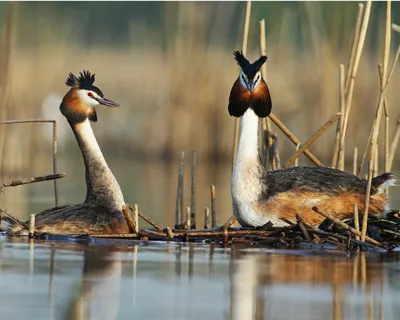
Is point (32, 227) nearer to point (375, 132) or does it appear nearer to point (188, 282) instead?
point (188, 282)

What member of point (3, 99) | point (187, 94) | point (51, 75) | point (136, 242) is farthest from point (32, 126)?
point (136, 242)

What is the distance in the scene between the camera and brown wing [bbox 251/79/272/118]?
962cm

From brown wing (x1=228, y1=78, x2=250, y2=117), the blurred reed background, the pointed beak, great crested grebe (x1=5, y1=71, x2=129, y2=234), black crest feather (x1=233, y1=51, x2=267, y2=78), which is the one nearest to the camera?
great crested grebe (x1=5, y1=71, x2=129, y2=234)

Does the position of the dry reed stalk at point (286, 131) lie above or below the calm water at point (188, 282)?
above

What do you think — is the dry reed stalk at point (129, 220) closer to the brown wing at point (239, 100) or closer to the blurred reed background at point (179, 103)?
the brown wing at point (239, 100)

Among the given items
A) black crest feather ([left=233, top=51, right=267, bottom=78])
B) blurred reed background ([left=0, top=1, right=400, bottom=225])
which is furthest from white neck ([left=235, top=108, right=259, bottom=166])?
blurred reed background ([left=0, top=1, right=400, bottom=225])

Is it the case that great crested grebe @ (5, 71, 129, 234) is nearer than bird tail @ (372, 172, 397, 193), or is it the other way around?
great crested grebe @ (5, 71, 129, 234)

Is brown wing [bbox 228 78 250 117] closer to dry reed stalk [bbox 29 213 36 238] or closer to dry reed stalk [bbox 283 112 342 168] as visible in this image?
dry reed stalk [bbox 283 112 342 168]

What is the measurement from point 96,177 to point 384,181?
2526 millimetres

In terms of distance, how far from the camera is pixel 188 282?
6.75 m

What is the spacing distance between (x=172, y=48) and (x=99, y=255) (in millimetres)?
9709

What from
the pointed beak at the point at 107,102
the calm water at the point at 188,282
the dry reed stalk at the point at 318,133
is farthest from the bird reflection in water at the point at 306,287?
the pointed beak at the point at 107,102

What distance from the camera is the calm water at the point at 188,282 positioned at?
228 inches

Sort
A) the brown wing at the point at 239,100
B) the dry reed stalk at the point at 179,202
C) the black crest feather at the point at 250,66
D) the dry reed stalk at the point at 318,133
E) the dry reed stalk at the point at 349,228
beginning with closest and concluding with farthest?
the dry reed stalk at the point at 349,228 → the black crest feather at the point at 250,66 → the brown wing at the point at 239,100 → the dry reed stalk at the point at 318,133 → the dry reed stalk at the point at 179,202
